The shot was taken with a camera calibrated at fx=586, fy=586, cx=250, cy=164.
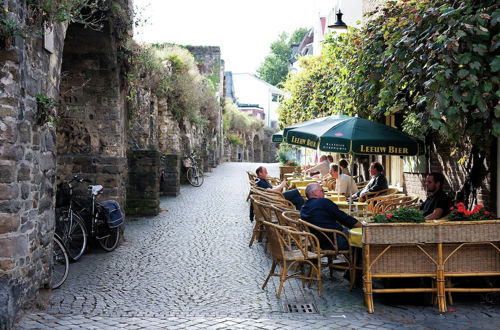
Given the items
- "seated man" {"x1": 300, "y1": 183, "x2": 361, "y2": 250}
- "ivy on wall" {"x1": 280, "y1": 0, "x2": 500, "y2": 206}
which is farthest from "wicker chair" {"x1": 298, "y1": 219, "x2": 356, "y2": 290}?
"ivy on wall" {"x1": 280, "y1": 0, "x2": 500, "y2": 206}

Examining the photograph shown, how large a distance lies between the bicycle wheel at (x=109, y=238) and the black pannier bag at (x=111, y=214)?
0.40 ft

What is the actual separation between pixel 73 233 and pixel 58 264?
1.33 meters

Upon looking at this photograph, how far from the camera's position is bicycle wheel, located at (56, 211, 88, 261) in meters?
7.91

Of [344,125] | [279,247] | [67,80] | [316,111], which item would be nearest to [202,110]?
[316,111]

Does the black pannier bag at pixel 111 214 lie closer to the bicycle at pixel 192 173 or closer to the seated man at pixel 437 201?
the seated man at pixel 437 201

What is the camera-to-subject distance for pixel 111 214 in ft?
28.9

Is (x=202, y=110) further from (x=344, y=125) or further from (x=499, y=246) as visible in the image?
(x=499, y=246)

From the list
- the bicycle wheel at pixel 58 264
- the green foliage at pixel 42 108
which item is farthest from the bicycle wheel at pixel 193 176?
the green foliage at pixel 42 108

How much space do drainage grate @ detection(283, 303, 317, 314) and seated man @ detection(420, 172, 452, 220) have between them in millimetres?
2015

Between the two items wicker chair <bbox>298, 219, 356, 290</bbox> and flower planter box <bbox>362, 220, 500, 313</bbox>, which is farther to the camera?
wicker chair <bbox>298, 219, 356, 290</bbox>

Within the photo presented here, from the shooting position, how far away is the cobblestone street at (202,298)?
17.1ft

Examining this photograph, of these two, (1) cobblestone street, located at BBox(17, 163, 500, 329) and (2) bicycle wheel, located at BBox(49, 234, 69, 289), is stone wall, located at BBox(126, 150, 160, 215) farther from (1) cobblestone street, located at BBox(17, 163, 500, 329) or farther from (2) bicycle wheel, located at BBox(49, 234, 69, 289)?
(2) bicycle wheel, located at BBox(49, 234, 69, 289)

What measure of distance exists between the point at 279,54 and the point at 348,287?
61.0 m

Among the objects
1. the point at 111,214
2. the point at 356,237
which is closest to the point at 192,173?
the point at 111,214
